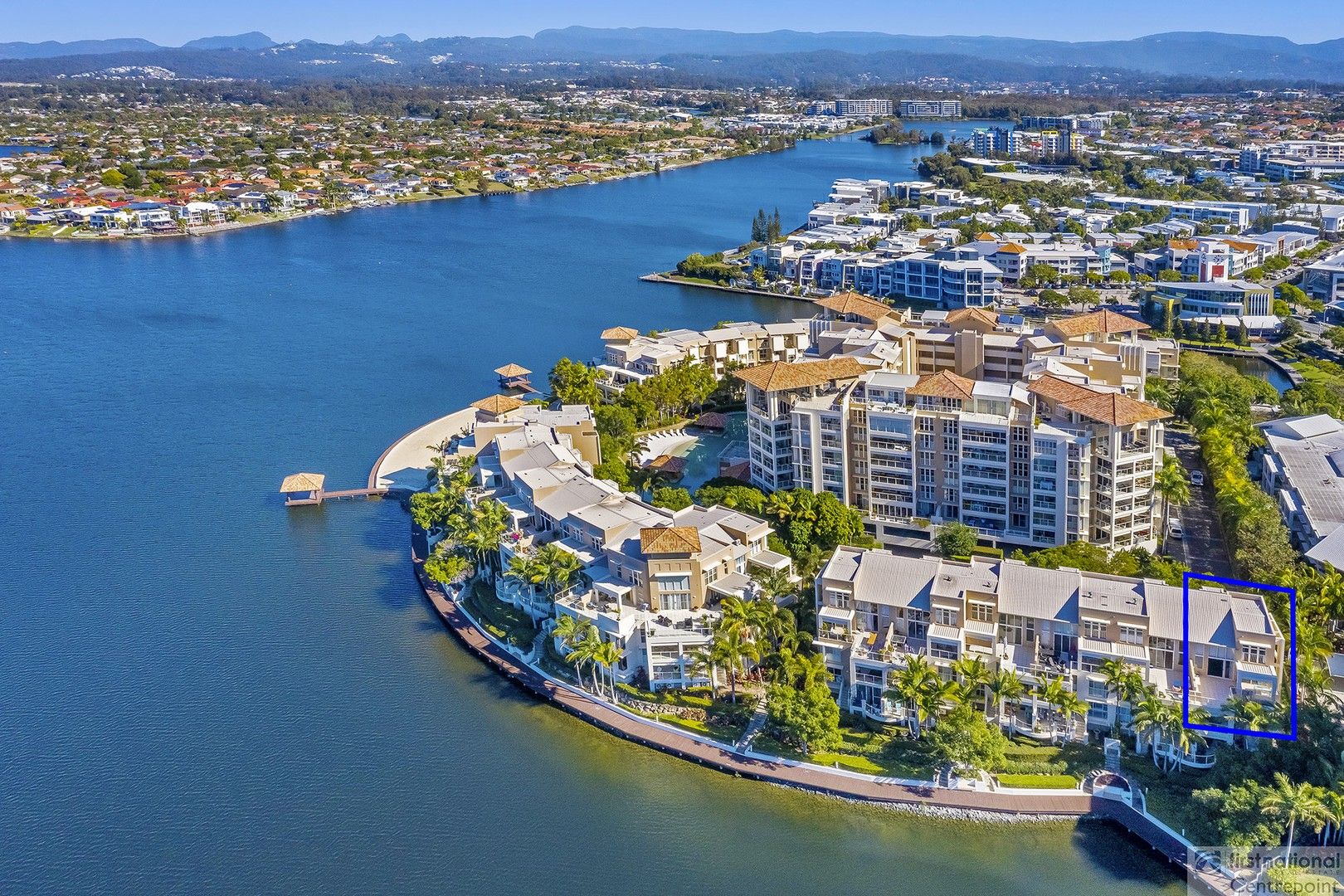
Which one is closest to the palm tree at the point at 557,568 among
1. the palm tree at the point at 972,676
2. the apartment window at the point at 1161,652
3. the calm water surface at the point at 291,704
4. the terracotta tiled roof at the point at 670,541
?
the terracotta tiled roof at the point at 670,541

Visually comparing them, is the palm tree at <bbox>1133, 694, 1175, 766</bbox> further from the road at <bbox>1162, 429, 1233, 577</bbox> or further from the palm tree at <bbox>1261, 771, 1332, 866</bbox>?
the road at <bbox>1162, 429, 1233, 577</bbox>

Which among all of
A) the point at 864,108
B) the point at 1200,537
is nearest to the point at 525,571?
the point at 1200,537

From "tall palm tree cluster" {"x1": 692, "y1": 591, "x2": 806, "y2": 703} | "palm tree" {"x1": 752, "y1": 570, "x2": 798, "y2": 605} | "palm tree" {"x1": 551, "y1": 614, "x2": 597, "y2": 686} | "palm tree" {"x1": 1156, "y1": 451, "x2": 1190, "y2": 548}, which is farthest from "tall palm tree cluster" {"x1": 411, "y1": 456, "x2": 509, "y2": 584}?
"palm tree" {"x1": 1156, "y1": 451, "x2": 1190, "y2": 548}

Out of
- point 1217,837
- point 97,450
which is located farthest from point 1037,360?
point 97,450

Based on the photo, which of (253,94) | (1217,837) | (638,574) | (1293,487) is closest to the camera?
(1217,837)

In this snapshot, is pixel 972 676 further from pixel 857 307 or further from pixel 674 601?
pixel 857 307

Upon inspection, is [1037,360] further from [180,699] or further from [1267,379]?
[180,699]
